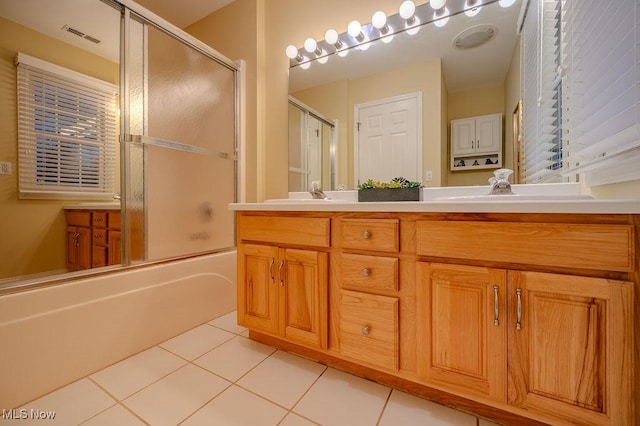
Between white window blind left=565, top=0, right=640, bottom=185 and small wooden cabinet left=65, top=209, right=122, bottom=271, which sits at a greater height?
white window blind left=565, top=0, right=640, bottom=185

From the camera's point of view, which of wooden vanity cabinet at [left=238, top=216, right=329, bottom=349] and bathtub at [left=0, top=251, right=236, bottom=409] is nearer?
bathtub at [left=0, top=251, right=236, bottom=409]

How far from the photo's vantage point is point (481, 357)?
0.86 metres

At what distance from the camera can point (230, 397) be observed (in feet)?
3.53

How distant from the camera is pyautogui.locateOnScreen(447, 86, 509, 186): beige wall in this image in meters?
1.39

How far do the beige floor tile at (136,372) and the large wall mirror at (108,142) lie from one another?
486mm

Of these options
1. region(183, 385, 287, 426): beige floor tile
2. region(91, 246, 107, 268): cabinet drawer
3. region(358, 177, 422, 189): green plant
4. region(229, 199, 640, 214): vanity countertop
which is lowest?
region(183, 385, 287, 426): beige floor tile

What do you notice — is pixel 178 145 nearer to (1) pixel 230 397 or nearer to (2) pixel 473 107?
(1) pixel 230 397

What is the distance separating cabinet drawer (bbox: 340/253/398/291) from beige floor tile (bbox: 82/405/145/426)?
915mm

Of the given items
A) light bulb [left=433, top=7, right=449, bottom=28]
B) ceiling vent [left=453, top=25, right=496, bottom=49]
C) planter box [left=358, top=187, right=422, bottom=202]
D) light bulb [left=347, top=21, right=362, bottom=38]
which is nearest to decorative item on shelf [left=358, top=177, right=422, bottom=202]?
planter box [left=358, top=187, right=422, bottom=202]

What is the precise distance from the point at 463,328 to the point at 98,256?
8.64ft

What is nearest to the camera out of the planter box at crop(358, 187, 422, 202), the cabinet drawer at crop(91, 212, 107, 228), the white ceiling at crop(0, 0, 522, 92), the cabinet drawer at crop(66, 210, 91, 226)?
the planter box at crop(358, 187, 422, 202)

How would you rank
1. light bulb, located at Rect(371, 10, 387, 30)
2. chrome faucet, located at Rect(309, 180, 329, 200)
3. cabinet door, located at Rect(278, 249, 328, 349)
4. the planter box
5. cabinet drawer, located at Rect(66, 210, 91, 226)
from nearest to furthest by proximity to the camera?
cabinet door, located at Rect(278, 249, 328, 349), the planter box, light bulb, located at Rect(371, 10, 387, 30), chrome faucet, located at Rect(309, 180, 329, 200), cabinet drawer, located at Rect(66, 210, 91, 226)

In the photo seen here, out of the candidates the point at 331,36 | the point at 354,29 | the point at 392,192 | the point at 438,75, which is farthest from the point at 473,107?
the point at 331,36

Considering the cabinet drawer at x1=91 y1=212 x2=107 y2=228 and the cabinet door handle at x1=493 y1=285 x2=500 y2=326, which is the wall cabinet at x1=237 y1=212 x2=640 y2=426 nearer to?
the cabinet door handle at x1=493 y1=285 x2=500 y2=326
